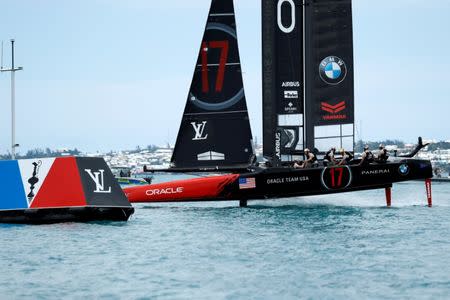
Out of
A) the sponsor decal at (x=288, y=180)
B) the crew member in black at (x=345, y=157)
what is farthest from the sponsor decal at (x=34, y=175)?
the crew member in black at (x=345, y=157)

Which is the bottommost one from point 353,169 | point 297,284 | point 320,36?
point 297,284

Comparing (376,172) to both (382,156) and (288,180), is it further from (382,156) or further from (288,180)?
(288,180)

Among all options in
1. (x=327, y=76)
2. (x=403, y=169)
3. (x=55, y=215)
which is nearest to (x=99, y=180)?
(x=55, y=215)

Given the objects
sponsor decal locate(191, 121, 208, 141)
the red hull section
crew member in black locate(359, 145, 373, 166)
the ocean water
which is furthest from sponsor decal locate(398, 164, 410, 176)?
sponsor decal locate(191, 121, 208, 141)

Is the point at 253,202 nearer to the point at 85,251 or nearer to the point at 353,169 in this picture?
the point at 353,169

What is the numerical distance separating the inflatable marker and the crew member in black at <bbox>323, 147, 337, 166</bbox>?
9.01 meters

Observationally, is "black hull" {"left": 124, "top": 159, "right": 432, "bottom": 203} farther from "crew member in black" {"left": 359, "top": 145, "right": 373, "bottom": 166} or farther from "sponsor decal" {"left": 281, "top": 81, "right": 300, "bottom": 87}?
"sponsor decal" {"left": 281, "top": 81, "right": 300, "bottom": 87}

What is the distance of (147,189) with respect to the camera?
2734 centimetres

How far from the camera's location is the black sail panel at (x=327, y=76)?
2975 centimetres

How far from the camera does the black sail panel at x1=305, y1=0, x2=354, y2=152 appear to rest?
97.6 feet

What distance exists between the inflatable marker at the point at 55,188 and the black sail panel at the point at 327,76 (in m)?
10.8

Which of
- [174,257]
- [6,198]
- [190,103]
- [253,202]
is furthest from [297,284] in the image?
[253,202]

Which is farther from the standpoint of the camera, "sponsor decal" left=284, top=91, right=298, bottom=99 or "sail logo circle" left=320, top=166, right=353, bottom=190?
"sponsor decal" left=284, top=91, right=298, bottom=99

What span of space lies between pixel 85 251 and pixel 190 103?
504 inches
